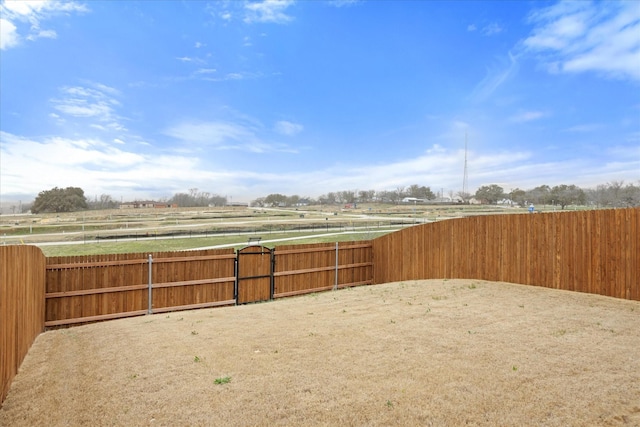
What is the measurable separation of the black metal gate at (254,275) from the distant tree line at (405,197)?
61.2 ft

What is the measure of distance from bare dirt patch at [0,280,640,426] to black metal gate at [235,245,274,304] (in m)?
3.76

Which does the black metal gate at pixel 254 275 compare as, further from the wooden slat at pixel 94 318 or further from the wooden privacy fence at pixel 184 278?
the wooden slat at pixel 94 318

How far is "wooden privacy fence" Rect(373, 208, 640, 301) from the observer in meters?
8.04

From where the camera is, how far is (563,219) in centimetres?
900

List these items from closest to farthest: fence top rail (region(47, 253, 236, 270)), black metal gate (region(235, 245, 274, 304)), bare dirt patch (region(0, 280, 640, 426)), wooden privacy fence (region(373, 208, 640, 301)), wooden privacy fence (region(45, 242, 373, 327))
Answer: bare dirt patch (region(0, 280, 640, 426)) → wooden privacy fence (region(373, 208, 640, 301)) → fence top rail (region(47, 253, 236, 270)) → wooden privacy fence (region(45, 242, 373, 327)) → black metal gate (region(235, 245, 274, 304))

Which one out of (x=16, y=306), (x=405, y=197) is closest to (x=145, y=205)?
(x=405, y=197)

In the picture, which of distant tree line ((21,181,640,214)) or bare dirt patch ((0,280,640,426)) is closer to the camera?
bare dirt patch ((0,280,640,426))

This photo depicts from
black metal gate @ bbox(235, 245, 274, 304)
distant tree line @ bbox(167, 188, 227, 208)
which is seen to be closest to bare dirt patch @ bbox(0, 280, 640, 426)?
black metal gate @ bbox(235, 245, 274, 304)

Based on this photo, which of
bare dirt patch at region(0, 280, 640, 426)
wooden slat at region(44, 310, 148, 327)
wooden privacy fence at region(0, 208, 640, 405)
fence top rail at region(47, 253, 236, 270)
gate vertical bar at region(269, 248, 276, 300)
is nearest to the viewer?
bare dirt patch at region(0, 280, 640, 426)

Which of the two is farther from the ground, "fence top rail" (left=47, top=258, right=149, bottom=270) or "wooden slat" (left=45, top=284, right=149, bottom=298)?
"fence top rail" (left=47, top=258, right=149, bottom=270)

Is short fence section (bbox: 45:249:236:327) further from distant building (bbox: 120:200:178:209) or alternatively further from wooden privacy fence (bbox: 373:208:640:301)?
distant building (bbox: 120:200:178:209)

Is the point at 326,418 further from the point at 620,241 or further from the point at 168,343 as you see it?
the point at 620,241

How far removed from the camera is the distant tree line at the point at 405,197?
78.9 feet

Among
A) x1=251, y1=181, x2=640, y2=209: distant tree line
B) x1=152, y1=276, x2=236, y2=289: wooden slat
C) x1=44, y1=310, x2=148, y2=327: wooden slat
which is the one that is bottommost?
x1=44, y1=310, x2=148, y2=327: wooden slat
